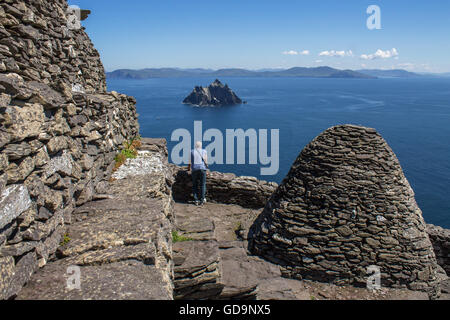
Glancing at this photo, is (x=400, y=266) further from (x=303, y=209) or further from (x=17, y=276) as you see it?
(x=17, y=276)

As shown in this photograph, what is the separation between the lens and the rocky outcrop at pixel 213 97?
5453 inches

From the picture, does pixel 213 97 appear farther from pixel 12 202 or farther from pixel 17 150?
pixel 12 202

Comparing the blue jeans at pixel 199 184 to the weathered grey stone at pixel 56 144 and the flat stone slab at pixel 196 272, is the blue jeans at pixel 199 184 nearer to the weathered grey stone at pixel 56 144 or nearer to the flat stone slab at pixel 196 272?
the flat stone slab at pixel 196 272

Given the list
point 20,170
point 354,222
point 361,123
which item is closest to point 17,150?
point 20,170

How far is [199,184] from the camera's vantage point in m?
12.1

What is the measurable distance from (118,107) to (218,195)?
6.55 meters

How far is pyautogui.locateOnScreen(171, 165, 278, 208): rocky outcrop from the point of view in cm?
1311

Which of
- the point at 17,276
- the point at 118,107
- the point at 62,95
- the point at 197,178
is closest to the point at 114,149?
the point at 118,107

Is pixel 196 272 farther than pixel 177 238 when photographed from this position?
No

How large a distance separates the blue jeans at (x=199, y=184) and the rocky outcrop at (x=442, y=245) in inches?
376

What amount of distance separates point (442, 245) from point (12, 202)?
15242 mm

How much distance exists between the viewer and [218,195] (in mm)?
13375

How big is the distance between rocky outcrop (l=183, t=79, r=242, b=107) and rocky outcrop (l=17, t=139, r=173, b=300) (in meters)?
133
